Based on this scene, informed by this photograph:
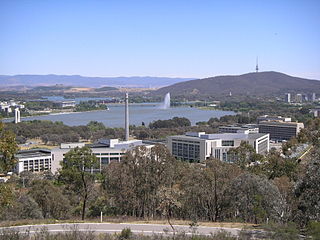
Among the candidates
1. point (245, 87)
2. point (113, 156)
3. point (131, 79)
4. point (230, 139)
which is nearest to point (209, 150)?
point (230, 139)

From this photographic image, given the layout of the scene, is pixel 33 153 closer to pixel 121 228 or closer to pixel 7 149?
pixel 121 228

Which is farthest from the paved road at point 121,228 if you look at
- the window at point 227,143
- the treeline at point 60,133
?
the treeline at point 60,133

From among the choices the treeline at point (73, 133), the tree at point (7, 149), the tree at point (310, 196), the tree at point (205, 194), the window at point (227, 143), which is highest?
the tree at point (7, 149)

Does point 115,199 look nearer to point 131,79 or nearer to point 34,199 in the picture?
point 34,199

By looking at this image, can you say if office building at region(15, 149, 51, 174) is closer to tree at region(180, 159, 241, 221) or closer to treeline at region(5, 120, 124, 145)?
treeline at region(5, 120, 124, 145)

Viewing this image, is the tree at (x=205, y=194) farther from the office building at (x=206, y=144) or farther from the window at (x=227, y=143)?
the window at (x=227, y=143)
